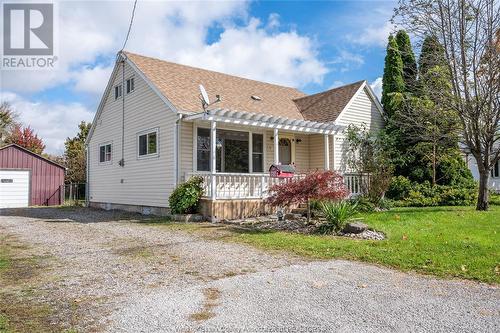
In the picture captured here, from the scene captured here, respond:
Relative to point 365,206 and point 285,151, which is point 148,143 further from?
point 365,206

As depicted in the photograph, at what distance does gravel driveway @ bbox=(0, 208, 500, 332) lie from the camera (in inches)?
144

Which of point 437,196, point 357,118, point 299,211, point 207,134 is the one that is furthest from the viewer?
point 357,118

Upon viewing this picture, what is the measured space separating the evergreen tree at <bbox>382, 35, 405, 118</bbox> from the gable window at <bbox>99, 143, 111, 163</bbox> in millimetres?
13290

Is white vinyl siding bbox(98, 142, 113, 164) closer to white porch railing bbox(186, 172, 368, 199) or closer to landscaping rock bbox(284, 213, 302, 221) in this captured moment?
white porch railing bbox(186, 172, 368, 199)

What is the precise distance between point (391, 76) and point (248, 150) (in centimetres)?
805

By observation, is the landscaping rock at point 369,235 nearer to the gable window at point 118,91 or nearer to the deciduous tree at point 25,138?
the gable window at point 118,91

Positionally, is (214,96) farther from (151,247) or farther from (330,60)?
(151,247)

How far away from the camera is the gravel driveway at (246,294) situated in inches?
144

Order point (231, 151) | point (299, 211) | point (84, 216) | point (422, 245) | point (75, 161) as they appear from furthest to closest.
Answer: point (75, 161)
point (231, 151)
point (84, 216)
point (299, 211)
point (422, 245)

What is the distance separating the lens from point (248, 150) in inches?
606

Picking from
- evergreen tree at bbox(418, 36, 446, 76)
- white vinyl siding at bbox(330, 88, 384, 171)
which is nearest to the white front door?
white vinyl siding at bbox(330, 88, 384, 171)

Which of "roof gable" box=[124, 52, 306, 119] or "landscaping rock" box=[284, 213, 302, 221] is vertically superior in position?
"roof gable" box=[124, 52, 306, 119]

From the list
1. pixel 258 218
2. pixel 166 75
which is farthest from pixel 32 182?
pixel 258 218

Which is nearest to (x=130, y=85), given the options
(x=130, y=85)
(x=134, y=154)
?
(x=130, y=85)
